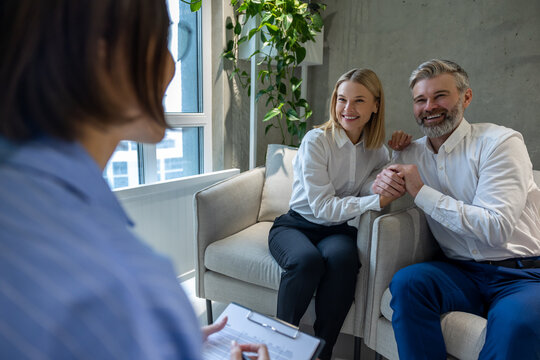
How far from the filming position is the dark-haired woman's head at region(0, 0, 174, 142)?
0.30 meters

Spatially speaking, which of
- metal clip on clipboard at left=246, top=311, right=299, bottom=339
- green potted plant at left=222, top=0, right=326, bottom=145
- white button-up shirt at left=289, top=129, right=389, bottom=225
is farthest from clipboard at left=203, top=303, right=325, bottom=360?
green potted plant at left=222, top=0, right=326, bottom=145

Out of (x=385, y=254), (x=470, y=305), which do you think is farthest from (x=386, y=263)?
(x=470, y=305)

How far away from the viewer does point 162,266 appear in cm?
30

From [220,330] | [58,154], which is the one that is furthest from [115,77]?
[220,330]

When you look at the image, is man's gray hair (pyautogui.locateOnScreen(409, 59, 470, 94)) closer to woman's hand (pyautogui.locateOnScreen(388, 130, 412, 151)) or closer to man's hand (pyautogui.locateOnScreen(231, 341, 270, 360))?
woman's hand (pyautogui.locateOnScreen(388, 130, 412, 151))

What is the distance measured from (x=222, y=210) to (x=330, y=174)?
0.55 meters

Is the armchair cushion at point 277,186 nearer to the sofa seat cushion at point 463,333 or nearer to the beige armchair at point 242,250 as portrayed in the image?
the beige armchair at point 242,250

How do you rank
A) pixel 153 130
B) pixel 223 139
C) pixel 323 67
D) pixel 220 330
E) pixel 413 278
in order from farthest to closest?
pixel 323 67 → pixel 223 139 → pixel 413 278 → pixel 220 330 → pixel 153 130

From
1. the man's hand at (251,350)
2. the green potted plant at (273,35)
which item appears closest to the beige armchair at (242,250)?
the green potted plant at (273,35)

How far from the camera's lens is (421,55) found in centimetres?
236

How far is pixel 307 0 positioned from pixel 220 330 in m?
2.42

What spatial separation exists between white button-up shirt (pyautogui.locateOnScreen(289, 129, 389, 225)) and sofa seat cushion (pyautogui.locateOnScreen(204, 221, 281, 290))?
10.7 inches

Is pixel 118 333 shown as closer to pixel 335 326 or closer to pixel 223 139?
pixel 335 326

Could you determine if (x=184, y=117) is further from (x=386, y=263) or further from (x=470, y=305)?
(x=470, y=305)
